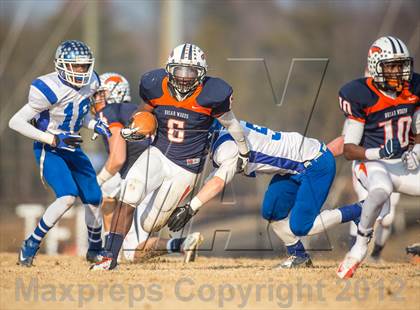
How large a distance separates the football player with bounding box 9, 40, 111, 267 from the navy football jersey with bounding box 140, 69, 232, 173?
3.15 feet

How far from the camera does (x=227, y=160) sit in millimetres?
8203

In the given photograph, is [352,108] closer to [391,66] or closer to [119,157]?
[391,66]

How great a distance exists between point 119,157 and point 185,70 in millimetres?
2098

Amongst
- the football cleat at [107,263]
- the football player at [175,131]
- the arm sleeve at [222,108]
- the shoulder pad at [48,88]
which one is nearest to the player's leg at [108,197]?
the football player at [175,131]

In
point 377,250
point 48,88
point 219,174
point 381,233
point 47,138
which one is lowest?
point 377,250

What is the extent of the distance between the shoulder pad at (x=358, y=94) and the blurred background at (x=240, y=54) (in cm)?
983

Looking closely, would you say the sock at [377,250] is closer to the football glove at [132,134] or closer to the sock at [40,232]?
the football glove at [132,134]

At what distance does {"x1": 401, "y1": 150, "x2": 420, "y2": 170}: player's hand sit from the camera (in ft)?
24.5

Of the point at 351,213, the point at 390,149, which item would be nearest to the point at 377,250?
the point at 351,213

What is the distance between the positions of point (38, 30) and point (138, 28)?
27.3 ft

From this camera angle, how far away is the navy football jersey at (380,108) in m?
7.64

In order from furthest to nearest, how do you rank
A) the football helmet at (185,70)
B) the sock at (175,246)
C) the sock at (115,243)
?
the sock at (175,246)
the football helmet at (185,70)
the sock at (115,243)

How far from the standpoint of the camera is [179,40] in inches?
574

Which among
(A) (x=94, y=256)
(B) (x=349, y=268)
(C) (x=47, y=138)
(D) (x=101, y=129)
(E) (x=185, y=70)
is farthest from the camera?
(A) (x=94, y=256)
